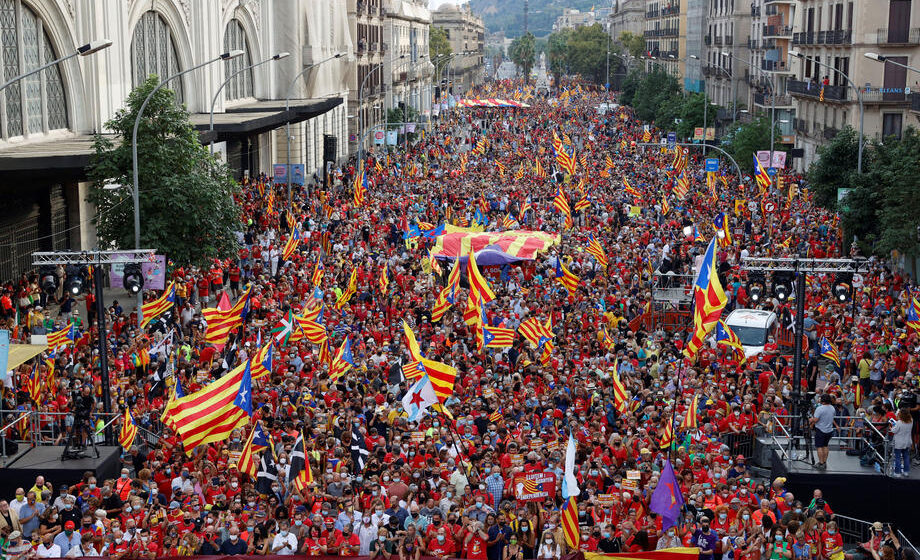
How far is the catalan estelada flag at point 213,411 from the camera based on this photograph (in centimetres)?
1791

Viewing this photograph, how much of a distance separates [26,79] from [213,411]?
21244 mm

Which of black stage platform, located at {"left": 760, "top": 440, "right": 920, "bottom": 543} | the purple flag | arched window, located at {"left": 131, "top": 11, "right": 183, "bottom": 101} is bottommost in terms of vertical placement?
black stage platform, located at {"left": 760, "top": 440, "right": 920, "bottom": 543}

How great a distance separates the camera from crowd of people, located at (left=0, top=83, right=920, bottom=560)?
1552 centimetres

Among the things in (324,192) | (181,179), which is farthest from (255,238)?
(324,192)

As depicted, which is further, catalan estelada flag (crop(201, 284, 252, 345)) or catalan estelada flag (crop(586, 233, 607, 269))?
catalan estelada flag (crop(586, 233, 607, 269))

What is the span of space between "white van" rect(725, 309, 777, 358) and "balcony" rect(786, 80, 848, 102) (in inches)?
1291

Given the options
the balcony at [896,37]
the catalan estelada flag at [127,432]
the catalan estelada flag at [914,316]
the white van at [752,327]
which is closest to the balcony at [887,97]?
the balcony at [896,37]

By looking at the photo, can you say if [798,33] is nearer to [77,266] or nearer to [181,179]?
[181,179]

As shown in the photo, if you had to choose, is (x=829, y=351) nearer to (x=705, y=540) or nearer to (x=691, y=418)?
(x=691, y=418)

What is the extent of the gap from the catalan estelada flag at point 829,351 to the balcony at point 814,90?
35.5 meters

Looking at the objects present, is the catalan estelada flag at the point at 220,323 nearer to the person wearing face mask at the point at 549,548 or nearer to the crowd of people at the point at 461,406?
the crowd of people at the point at 461,406

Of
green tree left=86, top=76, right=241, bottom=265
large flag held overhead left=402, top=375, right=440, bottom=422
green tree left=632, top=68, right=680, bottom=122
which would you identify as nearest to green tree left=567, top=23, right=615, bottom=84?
green tree left=632, top=68, right=680, bottom=122

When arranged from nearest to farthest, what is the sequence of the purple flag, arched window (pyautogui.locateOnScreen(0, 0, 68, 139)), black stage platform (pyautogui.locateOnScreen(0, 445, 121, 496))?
the purple flag, black stage platform (pyautogui.locateOnScreen(0, 445, 121, 496)), arched window (pyautogui.locateOnScreen(0, 0, 68, 139))

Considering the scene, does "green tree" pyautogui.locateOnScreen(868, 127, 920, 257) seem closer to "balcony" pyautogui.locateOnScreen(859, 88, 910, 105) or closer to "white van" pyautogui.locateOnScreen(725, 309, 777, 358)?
"white van" pyautogui.locateOnScreen(725, 309, 777, 358)
